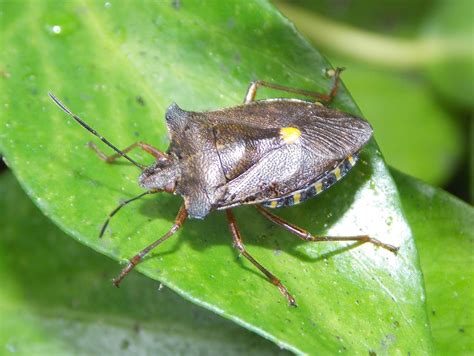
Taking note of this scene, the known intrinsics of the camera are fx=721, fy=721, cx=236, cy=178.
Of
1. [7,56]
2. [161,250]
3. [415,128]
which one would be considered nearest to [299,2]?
[415,128]

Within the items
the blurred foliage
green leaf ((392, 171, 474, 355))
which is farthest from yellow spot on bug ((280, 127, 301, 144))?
the blurred foliage

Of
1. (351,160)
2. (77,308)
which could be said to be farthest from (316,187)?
(77,308)

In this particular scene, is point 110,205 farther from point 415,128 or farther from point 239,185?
point 415,128

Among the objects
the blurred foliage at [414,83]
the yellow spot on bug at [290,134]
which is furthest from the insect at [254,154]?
the blurred foliage at [414,83]

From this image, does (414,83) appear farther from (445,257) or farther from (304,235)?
(304,235)

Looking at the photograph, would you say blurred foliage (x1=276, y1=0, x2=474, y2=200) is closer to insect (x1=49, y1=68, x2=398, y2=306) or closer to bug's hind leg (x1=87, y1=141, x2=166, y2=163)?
insect (x1=49, y1=68, x2=398, y2=306)

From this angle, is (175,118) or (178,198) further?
(178,198)
